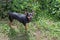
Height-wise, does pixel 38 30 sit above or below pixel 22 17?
below

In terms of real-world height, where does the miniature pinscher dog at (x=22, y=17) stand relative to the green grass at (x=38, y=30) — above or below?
above

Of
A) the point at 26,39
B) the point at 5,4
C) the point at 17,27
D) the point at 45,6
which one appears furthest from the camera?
the point at 45,6

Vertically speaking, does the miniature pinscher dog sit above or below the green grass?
above

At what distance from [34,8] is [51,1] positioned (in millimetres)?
870

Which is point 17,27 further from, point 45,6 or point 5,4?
point 45,6

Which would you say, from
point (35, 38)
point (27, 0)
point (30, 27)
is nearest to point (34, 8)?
point (27, 0)

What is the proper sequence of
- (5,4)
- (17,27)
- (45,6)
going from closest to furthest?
(17,27)
(5,4)
(45,6)

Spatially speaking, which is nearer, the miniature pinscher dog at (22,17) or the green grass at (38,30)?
the miniature pinscher dog at (22,17)

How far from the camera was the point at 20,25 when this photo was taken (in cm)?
682

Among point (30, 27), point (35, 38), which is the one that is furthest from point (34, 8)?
point (35, 38)

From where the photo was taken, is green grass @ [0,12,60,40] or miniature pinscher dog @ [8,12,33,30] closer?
miniature pinscher dog @ [8,12,33,30]

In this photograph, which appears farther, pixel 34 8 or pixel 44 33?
pixel 34 8

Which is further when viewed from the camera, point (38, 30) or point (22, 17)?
point (38, 30)

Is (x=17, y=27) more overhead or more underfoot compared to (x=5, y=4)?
more underfoot
